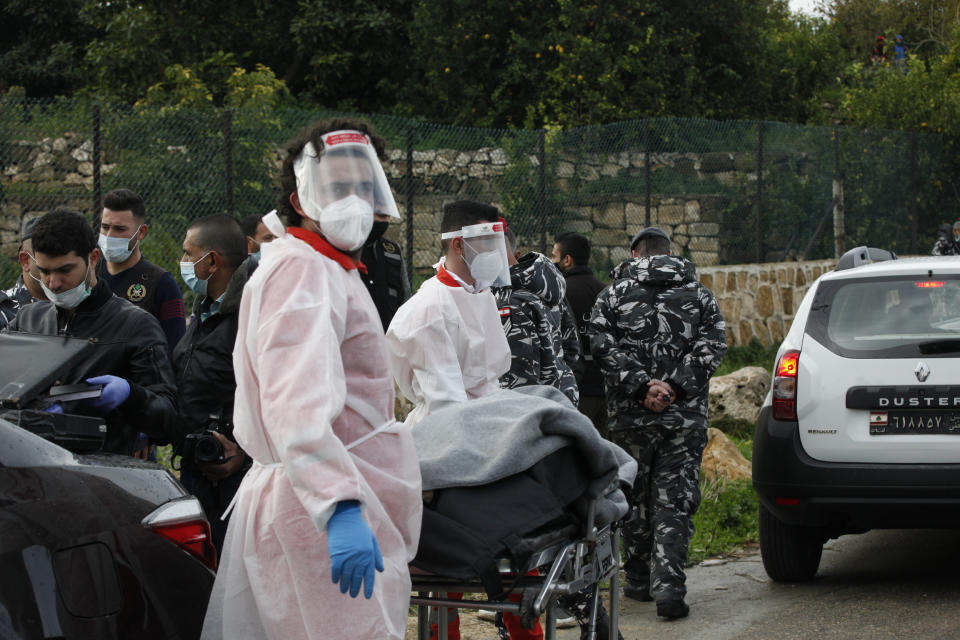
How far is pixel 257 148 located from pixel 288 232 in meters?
6.76

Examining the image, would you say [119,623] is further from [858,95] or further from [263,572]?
[858,95]

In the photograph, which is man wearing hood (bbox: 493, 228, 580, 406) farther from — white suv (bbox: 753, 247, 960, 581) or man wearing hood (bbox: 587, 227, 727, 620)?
white suv (bbox: 753, 247, 960, 581)

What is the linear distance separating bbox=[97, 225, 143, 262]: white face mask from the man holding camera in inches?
43.9

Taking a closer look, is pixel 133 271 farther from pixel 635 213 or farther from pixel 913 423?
pixel 635 213

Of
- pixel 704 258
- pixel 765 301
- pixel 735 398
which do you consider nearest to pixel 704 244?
pixel 704 258

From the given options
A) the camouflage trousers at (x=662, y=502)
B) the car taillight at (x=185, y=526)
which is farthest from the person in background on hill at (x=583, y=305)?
the car taillight at (x=185, y=526)

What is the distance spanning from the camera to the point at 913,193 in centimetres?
1947

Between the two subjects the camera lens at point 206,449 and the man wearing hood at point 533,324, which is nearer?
the camera lens at point 206,449

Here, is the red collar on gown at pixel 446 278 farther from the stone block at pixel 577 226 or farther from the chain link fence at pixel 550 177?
the stone block at pixel 577 226

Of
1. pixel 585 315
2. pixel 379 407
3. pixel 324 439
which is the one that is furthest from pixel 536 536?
pixel 585 315

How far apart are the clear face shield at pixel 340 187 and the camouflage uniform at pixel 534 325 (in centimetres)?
230

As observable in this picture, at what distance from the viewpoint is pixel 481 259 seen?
4973mm

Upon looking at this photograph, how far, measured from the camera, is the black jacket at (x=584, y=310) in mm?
7562

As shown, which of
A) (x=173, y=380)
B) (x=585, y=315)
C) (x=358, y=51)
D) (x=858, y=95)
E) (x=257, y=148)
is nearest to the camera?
(x=173, y=380)
